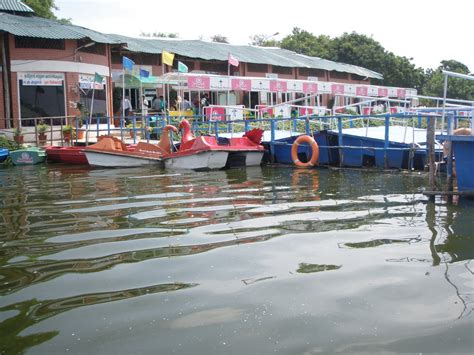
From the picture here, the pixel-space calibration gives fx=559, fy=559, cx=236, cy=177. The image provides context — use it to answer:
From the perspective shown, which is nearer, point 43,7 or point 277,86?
point 277,86

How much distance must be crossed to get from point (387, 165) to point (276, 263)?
8.58 meters

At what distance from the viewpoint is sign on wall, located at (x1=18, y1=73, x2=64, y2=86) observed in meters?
22.3

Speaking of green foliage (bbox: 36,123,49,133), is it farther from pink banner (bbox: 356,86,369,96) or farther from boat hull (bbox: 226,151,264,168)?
pink banner (bbox: 356,86,369,96)

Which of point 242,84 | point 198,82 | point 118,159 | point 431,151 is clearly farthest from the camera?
point 242,84

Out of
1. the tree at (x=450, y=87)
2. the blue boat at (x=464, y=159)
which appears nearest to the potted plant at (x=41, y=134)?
the blue boat at (x=464, y=159)

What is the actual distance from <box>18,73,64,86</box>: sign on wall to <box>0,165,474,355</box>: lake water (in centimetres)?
1383

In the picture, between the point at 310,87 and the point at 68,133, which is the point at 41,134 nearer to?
the point at 68,133

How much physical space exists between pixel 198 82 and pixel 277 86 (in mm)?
4904

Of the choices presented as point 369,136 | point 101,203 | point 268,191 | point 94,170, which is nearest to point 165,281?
point 101,203

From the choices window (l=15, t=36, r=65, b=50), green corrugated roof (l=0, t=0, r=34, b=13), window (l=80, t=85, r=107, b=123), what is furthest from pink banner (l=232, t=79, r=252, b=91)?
green corrugated roof (l=0, t=0, r=34, b=13)

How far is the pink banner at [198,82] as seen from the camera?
2067 centimetres

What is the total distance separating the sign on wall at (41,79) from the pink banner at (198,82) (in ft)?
19.6

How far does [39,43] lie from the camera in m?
22.5

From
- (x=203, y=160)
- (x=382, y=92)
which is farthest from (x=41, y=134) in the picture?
(x=382, y=92)
